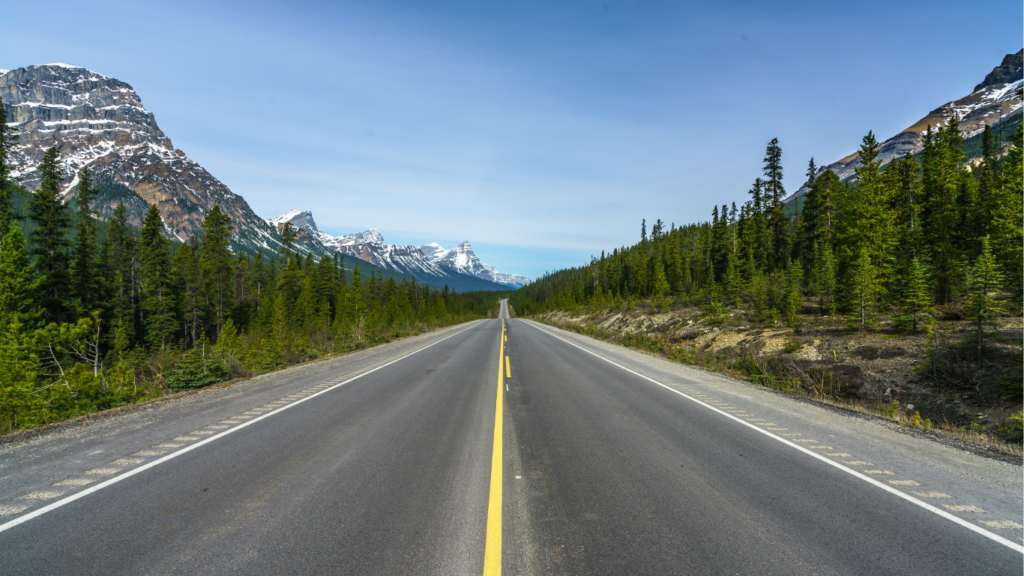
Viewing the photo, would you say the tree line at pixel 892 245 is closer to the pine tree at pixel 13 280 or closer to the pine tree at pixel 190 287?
the pine tree at pixel 13 280

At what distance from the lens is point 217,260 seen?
42562 mm

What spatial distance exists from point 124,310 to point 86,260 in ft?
17.7

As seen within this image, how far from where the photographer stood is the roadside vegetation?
11867mm

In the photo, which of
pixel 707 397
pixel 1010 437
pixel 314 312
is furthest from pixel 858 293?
pixel 314 312

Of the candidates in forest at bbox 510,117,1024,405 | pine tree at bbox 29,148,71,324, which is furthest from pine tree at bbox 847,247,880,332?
pine tree at bbox 29,148,71,324

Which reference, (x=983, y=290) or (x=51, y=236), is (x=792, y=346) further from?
(x=51, y=236)

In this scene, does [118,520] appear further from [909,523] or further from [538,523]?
[909,523]

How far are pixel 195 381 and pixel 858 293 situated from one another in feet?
85.6

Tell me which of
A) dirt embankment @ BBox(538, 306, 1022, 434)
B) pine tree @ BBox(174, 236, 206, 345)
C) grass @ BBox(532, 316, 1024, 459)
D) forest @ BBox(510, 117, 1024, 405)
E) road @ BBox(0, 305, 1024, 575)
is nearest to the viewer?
road @ BBox(0, 305, 1024, 575)

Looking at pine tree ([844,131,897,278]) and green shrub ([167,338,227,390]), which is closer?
green shrub ([167,338,227,390])

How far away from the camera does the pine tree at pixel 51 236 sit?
2816cm

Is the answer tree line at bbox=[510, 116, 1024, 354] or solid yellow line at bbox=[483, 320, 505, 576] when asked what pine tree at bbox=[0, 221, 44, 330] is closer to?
solid yellow line at bbox=[483, 320, 505, 576]

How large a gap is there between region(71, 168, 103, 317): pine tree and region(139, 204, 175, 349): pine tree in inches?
135

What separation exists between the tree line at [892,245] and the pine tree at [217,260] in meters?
47.5
